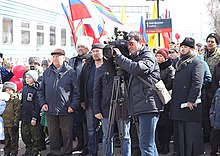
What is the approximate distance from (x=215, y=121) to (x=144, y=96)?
1517mm

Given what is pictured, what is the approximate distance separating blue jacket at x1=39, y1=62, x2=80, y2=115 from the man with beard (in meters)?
1.57

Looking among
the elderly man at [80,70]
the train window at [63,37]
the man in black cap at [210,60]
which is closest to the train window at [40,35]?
the train window at [63,37]

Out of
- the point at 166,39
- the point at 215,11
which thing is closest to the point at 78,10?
the point at 166,39

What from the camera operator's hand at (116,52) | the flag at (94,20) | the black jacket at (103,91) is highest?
the flag at (94,20)

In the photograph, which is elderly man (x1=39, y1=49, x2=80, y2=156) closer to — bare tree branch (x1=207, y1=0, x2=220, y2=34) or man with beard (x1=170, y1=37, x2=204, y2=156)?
man with beard (x1=170, y1=37, x2=204, y2=156)

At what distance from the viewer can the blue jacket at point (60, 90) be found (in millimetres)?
6168

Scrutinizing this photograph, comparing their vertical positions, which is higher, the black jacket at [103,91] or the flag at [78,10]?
the flag at [78,10]

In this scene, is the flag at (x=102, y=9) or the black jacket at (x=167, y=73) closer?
the black jacket at (x=167, y=73)

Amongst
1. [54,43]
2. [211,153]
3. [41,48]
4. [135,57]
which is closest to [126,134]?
[135,57]

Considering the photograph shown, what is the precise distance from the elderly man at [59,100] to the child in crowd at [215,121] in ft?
6.85

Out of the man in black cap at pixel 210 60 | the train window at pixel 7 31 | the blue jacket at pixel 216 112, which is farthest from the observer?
the train window at pixel 7 31

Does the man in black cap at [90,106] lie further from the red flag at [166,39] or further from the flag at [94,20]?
the red flag at [166,39]

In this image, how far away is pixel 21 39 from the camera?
12.9 meters

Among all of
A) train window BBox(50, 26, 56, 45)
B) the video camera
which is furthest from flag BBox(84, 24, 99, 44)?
train window BBox(50, 26, 56, 45)
